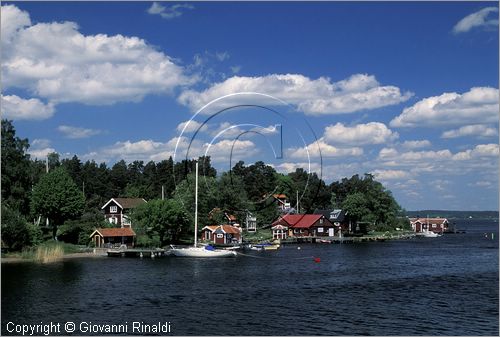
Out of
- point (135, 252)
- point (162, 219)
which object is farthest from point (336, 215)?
point (135, 252)

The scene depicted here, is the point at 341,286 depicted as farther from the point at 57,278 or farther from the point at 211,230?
the point at 211,230

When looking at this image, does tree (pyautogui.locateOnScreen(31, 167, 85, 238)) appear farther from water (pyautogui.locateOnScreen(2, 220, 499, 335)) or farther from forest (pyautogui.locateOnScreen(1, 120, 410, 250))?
water (pyautogui.locateOnScreen(2, 220, 499, 335))

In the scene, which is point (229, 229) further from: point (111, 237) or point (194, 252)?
point (194, 252)

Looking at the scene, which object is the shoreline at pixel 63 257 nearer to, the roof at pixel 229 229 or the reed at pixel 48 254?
the reed at pixel 48 254

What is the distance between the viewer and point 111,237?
10038 centimetres

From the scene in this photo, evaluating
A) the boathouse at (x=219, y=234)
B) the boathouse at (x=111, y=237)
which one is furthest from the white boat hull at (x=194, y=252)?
the boathouse at (x=219, y=234)

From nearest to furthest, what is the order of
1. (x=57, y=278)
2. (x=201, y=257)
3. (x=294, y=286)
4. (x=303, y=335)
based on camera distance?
(x=303, y=335)
(x=294, y=286)
(x=57, y=278)
(x=201, y=257)

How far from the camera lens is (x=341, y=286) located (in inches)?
2338

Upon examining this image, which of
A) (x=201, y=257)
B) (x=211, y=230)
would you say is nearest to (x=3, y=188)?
(x=201, y=257)

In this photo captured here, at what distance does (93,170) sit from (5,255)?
377 ft

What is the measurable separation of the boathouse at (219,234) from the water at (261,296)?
3483cm

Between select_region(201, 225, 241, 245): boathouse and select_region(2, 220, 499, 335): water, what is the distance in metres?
34.8

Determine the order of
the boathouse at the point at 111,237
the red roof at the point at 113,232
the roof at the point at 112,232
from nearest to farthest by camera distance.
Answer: the boathouse at the point at 111,237
the roof at the point at 112,232
the red roof at the point at 113,232

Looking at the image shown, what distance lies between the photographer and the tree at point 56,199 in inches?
3880
